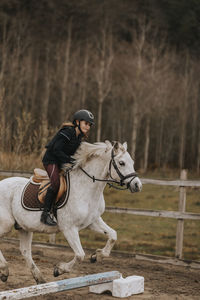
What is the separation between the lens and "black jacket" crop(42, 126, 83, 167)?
5.36 metres

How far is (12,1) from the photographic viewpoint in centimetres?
3148

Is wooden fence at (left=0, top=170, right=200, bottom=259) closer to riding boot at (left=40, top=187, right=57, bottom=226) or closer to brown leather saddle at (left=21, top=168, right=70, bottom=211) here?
brown leather saddle at (left=21, top=168, right=70, bottom=211)

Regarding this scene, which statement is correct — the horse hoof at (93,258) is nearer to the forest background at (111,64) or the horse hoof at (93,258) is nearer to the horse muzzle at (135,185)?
the horse muzzle at (135,185)

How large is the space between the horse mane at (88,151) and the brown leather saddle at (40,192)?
27 centimetres

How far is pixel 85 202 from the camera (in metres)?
5.28

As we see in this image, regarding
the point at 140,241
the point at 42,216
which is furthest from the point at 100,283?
the point at 140,241

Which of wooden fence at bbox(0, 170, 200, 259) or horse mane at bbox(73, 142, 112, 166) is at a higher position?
horse mane at bbox(73, 142, 112, 166)

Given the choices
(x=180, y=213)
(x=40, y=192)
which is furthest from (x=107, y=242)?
(x=180, y=213)

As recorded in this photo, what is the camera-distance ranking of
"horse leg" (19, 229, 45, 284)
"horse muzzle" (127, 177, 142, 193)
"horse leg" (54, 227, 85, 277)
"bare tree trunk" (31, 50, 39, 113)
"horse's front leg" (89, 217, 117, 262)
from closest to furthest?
1. "horse muzzle" (127, 177, 142, 193)
2. "horse leg" (54, 227, 85, 277)
3. "horse's front leg" (89, 217, 117, 262)
4. "horse leg" (19, 229, 45, 284)
5. "bare tree trunk" (31, 50, 39, 113)

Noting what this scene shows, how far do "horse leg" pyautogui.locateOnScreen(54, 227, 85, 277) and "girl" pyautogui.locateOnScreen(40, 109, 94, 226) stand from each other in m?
0.31

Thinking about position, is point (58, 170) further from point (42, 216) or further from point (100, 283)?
point (100, 283)

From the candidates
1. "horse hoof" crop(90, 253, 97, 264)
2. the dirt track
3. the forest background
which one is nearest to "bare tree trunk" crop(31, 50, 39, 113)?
the forest background

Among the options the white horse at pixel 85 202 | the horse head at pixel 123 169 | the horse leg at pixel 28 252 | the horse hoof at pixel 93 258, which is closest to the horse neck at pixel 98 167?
the white horse at pixel 85 202

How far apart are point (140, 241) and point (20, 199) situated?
572 cm
